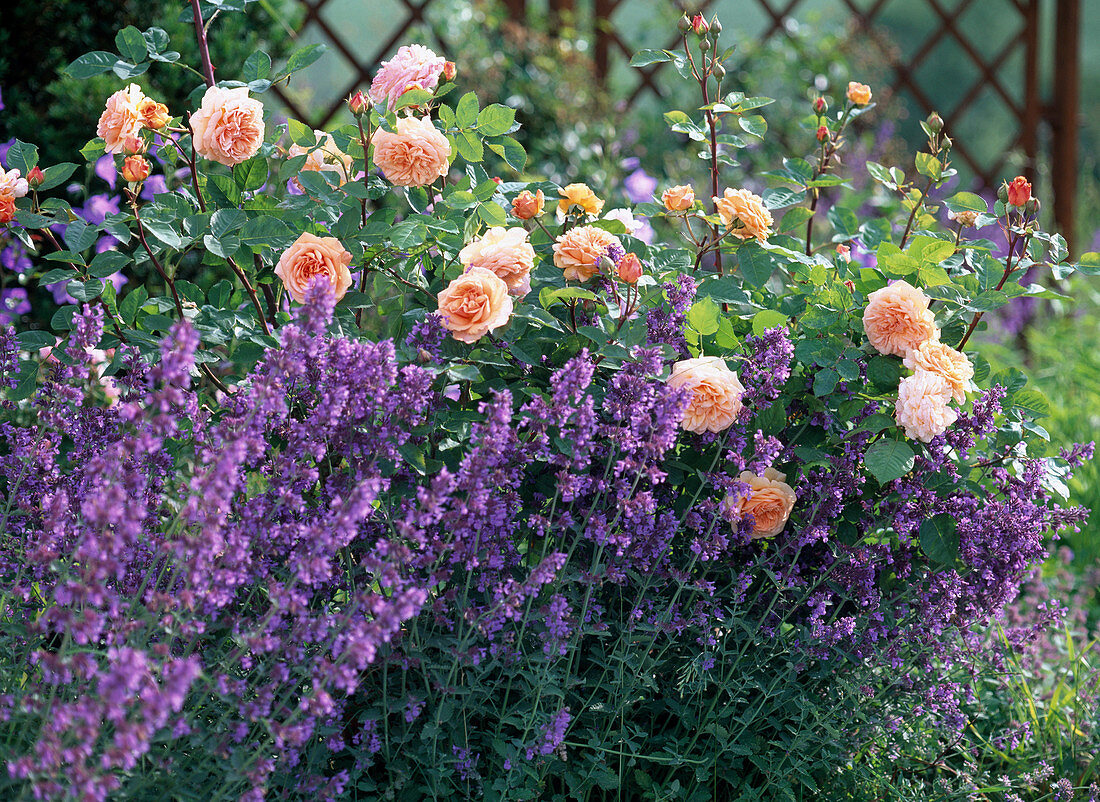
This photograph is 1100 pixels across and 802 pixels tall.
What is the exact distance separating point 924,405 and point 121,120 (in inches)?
51.8

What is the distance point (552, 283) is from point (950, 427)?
0.70 m

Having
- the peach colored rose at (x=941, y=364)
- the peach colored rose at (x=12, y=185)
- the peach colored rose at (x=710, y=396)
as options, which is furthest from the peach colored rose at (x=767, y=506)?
the peach colored rose at (x=12, y=185)

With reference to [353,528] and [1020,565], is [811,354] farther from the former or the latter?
[353,528]

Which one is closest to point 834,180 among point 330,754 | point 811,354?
point 811,354

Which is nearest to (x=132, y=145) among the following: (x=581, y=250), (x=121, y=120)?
(x=121, y=120)

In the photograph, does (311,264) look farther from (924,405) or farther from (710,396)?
(924,405)

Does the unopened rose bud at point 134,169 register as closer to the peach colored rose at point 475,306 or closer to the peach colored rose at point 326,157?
the peach colored rose at point 326,157

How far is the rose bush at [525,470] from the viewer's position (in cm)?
129

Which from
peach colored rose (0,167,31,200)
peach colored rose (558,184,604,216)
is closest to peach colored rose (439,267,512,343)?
peach colored rose (558,184,604,216)

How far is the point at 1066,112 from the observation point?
5.63m

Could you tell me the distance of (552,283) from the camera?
1.64 meters

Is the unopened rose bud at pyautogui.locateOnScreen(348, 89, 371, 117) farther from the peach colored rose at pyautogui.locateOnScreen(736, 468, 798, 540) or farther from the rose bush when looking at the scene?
the peach colored rose at pyautogui.locateOnScreen(736, 468, 798, 540)

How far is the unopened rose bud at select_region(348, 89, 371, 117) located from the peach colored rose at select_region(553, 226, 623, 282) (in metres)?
0.37

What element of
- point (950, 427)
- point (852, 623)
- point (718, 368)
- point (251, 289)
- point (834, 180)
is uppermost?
point (834, 180)
